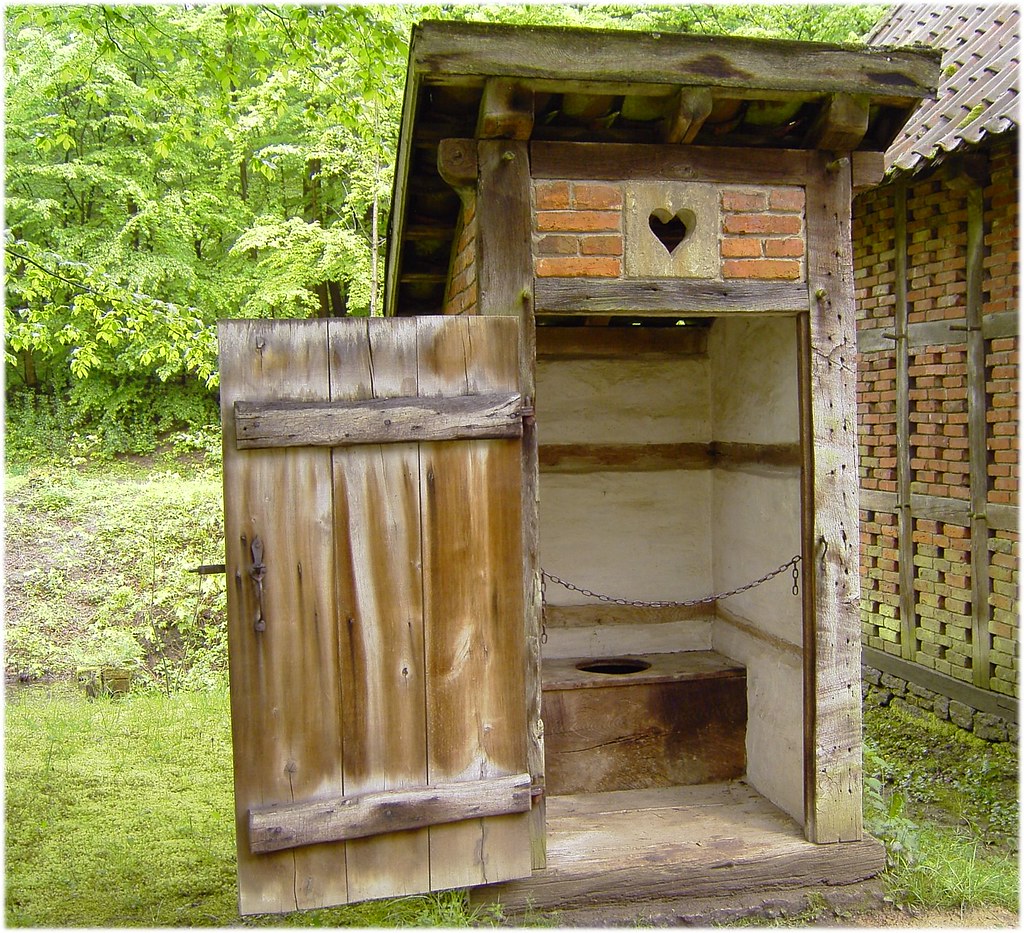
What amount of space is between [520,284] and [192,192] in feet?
41.2

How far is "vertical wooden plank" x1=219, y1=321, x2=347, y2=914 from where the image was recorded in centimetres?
307

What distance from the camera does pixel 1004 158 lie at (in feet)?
19.1

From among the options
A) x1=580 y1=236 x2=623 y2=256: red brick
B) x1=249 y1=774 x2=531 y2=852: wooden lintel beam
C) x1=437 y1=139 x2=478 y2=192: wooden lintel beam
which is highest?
x1=437 y1=139 x2=478 y2=192: wooden lintel beam

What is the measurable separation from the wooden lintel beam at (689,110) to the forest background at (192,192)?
394 centimetres

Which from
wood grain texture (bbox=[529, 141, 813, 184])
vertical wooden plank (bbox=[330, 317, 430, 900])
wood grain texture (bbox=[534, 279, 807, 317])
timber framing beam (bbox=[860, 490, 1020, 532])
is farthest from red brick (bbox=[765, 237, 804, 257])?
timber framing beam (bbox=[860, 490, 1020, 532])

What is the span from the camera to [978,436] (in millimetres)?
6145

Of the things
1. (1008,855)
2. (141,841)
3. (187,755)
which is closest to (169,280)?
(187,755)

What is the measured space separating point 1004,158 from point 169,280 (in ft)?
42.8

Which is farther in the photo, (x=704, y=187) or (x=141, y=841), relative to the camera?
(x=141, y=841)

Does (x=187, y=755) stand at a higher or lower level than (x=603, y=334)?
lower

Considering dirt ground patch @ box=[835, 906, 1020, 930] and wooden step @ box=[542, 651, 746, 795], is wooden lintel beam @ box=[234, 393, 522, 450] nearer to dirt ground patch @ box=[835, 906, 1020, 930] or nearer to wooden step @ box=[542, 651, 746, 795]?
wooden step @ box=[542, 651, 746, 795]

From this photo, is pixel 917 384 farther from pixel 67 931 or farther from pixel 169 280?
pixel 169 280

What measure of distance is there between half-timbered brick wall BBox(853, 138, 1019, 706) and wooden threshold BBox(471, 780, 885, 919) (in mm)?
2854

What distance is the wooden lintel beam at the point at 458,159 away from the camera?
11.2 ft
